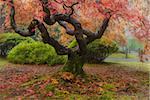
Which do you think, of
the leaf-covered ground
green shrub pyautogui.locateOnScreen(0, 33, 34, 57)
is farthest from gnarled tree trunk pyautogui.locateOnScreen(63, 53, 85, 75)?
green shrub pyautogui.locateOnScreen(0, 33, 34, 57)

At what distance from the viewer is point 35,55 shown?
13.4m

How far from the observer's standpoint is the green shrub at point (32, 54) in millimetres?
13180

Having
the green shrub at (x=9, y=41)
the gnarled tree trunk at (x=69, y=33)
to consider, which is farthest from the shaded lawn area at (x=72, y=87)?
the green shrub at (x=9, y=41)

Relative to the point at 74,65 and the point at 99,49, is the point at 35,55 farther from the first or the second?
the point at 74,65

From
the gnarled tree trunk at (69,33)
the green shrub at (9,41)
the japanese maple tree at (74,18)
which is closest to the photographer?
the japanese maple tree at (74,18)

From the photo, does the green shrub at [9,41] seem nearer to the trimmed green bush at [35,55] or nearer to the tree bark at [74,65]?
the trimmed green bush at [35,55]

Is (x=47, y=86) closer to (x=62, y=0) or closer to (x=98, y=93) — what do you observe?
(x=98, y=93)

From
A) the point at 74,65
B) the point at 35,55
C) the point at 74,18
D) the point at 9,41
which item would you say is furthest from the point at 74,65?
the point at 9,41

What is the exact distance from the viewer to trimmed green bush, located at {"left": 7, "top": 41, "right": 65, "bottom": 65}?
1309cm

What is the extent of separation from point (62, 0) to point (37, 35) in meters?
11.7

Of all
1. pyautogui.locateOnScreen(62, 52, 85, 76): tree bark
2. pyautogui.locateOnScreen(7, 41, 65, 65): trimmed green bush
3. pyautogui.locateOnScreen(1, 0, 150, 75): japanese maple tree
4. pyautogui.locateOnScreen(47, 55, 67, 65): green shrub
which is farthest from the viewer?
pyautogui.locateOnScreen(7, 41, 65, 65): trimmed green bush

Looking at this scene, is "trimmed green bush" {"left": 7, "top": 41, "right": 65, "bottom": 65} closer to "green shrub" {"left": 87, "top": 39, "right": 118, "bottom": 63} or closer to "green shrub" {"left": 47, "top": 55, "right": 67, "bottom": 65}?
"green shrub" {"left": 47, "top": 55, "right": 67, "bottom": 65}

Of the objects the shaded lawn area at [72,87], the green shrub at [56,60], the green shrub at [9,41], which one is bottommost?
the shaded lawn area at [72,87]

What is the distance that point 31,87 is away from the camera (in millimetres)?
8148
